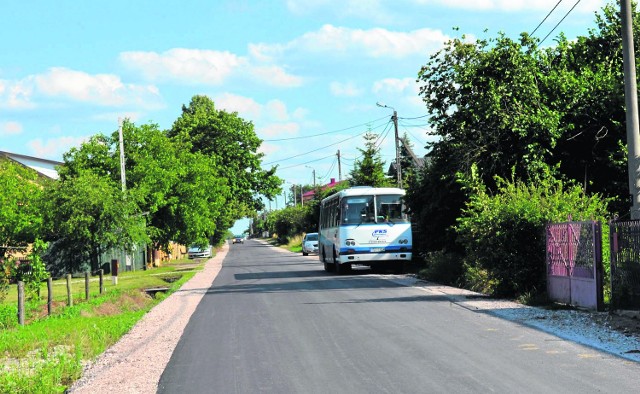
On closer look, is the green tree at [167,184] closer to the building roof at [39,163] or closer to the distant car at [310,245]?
the distant car at [310,245]

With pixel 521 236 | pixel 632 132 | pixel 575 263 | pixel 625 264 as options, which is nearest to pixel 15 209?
pixel 521 236

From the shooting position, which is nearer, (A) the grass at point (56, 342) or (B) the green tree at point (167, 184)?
(A) the grass at point (56, 342)

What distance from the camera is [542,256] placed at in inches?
706

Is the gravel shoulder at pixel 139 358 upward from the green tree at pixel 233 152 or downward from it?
downward

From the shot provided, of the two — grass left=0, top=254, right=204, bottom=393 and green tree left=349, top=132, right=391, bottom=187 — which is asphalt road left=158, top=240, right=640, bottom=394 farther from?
green tree left=349, top=132, right=391, bottom=187

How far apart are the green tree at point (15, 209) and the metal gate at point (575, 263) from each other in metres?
16.5

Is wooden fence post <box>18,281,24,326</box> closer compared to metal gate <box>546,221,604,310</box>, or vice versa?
metal gate <box>546,221,604,310</box>

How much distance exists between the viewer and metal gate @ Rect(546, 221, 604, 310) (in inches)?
572

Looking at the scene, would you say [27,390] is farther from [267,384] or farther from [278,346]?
[278,346]

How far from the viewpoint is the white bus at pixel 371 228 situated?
29344 mm

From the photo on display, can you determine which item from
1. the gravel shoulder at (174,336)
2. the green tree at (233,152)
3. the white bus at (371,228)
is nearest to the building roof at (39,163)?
the green tree at (233,152)

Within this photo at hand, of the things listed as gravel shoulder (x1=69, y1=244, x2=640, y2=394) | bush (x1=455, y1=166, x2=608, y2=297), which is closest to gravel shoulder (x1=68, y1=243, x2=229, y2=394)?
gravel shoulder (x1=69, y1=244, x2=640, y2=394)

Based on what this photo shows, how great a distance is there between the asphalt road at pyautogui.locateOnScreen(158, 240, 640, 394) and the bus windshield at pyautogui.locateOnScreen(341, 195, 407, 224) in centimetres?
1266

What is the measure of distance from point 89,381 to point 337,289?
43.6 ft
